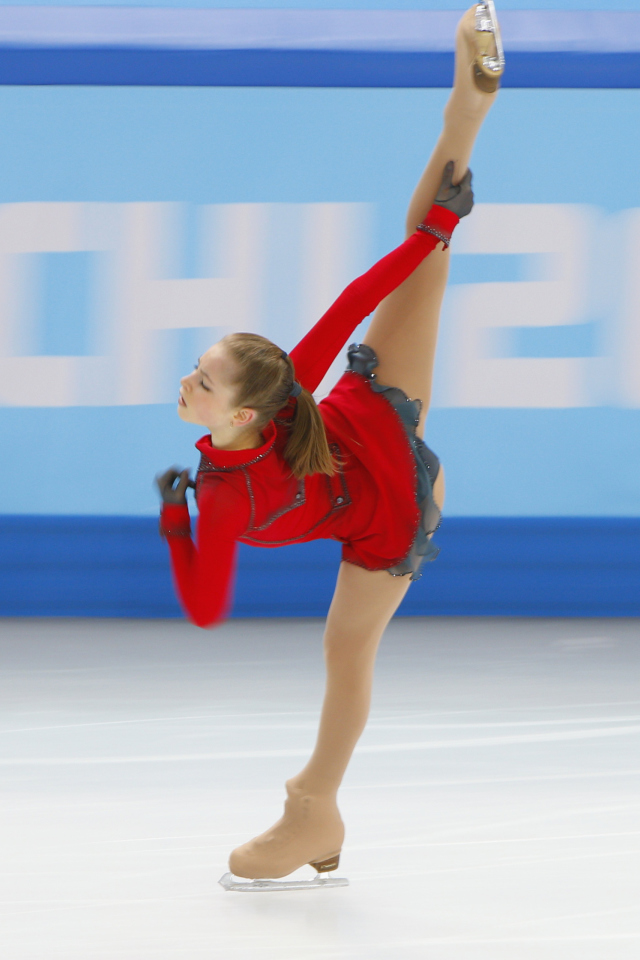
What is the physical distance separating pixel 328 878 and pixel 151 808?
348 mm

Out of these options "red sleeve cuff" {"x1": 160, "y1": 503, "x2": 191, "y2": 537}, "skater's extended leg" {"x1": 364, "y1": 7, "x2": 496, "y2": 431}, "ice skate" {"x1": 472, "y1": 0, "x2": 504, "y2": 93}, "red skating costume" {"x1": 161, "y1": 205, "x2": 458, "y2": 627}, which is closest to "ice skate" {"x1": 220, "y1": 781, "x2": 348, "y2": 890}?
"red skating costume" {"x1": 161, "y1": 205, "x2": 458, "y2": 627}

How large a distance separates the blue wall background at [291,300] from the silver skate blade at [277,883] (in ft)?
4.55

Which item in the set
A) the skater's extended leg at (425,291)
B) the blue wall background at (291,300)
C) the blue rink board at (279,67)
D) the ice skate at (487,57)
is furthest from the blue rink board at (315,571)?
the ice skate at (487,57)

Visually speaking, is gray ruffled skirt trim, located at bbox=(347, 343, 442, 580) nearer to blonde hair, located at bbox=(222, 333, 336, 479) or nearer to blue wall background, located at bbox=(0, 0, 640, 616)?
blonde hair, located at bbox=(222, 333, 336, 479)

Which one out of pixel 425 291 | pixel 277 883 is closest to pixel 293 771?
pixel 277 883

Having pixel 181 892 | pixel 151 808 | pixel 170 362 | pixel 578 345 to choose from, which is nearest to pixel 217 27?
pixel 170 362

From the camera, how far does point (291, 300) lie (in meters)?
2.82

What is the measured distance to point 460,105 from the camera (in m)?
1.54

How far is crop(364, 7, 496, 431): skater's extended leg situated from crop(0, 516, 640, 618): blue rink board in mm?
1318

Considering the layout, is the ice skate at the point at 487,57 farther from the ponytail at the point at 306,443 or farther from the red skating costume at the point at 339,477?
the ponytail at the point at 306,443

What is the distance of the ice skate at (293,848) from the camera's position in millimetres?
1445

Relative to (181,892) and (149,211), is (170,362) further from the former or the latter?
(181,892)

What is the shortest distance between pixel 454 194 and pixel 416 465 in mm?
387

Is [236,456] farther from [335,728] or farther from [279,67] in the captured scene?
[279,67]
